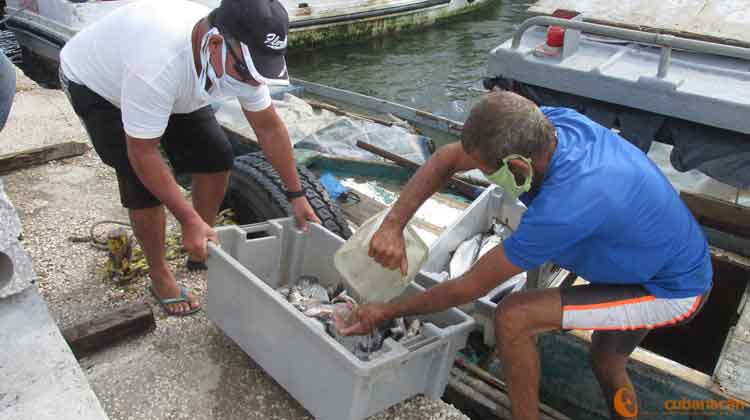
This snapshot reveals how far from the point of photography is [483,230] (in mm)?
4164

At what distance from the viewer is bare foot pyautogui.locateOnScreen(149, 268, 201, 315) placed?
3.28 m

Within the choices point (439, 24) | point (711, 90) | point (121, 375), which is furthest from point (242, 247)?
point (439, 24)

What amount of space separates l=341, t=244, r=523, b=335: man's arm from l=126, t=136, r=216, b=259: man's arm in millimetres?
805

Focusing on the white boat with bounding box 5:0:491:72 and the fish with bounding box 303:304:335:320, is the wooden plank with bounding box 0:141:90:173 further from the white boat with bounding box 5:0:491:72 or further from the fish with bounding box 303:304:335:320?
the white boat with bounding box 5:0:491:72

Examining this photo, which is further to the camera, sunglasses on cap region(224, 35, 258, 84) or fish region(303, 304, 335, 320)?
fish region(303, 304, 335, 320)

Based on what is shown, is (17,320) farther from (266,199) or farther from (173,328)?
(266,199)

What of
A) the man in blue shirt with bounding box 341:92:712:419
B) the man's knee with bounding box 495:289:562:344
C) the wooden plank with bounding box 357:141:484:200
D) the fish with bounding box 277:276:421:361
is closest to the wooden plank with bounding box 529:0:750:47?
the wooden plank with bounding box 357:141:484:200

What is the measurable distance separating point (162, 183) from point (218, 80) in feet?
1.68

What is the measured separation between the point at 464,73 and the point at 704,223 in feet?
29.1

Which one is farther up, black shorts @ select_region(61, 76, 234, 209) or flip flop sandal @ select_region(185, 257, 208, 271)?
black shorts @ select_region(61, 76, 234, 209)

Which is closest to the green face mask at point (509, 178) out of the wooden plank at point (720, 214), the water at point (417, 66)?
the wooden plank at point (720, 214)

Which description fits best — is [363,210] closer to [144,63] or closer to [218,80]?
[218,80]

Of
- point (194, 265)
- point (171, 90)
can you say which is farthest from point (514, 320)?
point (194, 265)

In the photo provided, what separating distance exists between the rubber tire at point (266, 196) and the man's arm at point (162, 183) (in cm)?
107
